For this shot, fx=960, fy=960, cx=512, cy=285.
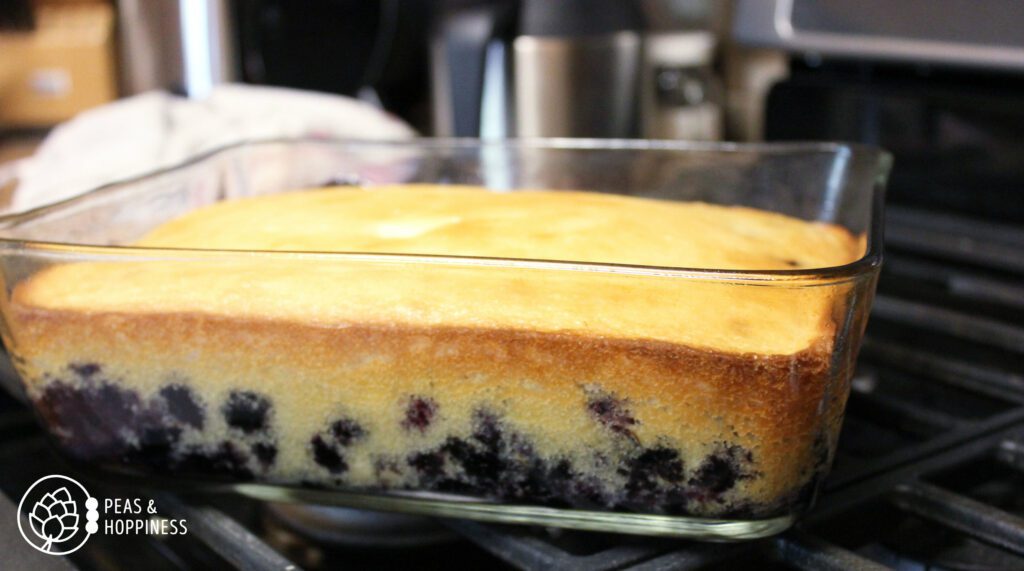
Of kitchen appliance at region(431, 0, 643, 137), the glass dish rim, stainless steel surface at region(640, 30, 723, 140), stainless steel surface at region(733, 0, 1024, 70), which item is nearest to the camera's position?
the glass dish rim

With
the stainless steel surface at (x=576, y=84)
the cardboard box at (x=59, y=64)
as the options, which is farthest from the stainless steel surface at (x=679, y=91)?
the cardboard box at (x=59, y=64)

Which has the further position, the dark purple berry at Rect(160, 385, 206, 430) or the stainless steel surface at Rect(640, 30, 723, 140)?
the stainless steel surface at Rect(640, 30, 723, 140)

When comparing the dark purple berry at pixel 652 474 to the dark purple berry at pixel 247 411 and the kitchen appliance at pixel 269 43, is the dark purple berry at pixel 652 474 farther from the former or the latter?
the kitchen appliance at pixel 269 43

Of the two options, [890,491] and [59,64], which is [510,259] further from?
[59,64]

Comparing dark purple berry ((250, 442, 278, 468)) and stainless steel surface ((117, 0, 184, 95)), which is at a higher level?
stainless steel surface ((117, 0, 184, 95))

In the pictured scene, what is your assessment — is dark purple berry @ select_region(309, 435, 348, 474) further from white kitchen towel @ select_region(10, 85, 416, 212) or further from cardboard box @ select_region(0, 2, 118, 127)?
cardboard box @ select_region(0, 2, 118, 127)

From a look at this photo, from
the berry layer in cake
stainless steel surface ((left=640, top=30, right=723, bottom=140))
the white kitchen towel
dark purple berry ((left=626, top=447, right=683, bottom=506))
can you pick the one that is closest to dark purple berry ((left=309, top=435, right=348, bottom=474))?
the berry layer in cake

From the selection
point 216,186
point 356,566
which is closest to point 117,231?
point 216,186
